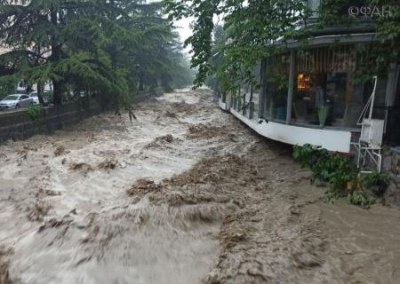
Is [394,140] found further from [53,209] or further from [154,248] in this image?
[53,209]

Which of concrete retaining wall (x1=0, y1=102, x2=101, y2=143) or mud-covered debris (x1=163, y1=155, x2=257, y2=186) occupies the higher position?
concrete retaining wall (x1=0, y1=102, x2=101, y2=143)

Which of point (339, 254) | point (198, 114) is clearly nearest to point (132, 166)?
point (339, 254)

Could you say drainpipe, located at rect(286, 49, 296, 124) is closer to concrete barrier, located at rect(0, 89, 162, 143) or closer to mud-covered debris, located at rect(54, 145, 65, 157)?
mud-covered debris, located at rect(54, 145, 65, 157)

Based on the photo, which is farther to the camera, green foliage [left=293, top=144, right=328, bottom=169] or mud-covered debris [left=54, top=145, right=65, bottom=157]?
mud-covered debris [left=54, top=145, right=65, bottom=157]

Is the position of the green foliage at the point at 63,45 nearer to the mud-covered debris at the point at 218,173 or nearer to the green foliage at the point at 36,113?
the green foliage at the point at 36,113

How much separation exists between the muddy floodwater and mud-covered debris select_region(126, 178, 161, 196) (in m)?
0.03

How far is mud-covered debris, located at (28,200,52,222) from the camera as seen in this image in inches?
334

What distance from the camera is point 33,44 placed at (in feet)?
68.0

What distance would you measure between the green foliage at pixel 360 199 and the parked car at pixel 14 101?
71.0ft

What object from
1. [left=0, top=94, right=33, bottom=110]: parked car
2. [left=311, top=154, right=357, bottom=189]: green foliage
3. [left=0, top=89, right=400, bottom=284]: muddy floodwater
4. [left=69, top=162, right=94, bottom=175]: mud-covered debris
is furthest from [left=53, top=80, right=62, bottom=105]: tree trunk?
[left=311, top=154, right=357, bottom=189]: green foliage

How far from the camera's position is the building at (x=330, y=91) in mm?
10812

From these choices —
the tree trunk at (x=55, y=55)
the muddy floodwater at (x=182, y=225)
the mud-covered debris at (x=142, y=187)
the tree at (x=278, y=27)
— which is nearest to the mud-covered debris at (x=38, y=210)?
the muddy floodwater at (x=182, y=225)

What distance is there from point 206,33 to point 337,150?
551 cm

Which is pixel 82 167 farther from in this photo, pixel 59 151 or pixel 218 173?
pixel 218 173
